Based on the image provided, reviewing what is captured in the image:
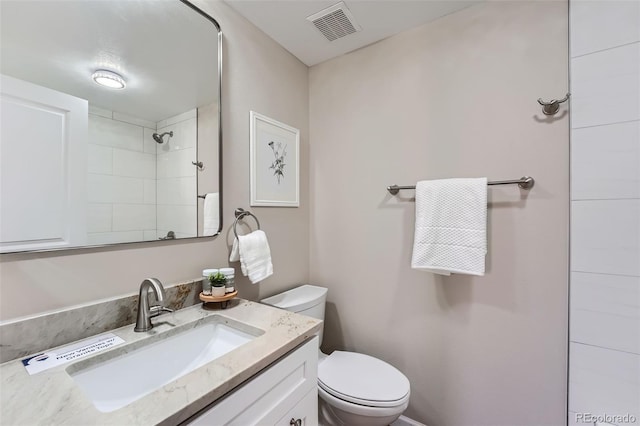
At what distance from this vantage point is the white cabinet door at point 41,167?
2.41ft

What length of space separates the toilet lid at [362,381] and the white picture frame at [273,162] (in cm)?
93

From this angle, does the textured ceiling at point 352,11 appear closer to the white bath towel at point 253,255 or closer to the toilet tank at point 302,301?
the white bath towel at point 253,255

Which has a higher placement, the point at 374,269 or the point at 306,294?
the point at 374,269

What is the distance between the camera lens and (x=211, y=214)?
1.25 m

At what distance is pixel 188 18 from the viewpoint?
1155 mm

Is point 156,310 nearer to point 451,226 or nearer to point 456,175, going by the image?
point 451,226

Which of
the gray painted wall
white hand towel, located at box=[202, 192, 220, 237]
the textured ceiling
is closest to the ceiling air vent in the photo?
the textured ceiling

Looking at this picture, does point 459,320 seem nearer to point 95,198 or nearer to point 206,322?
point 206,322
